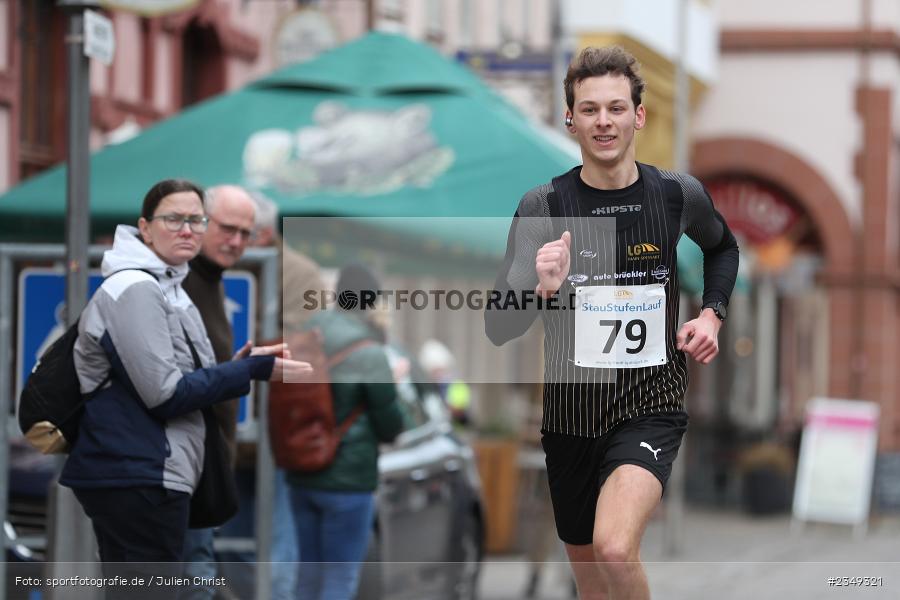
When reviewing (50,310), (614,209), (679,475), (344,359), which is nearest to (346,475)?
(344,359)

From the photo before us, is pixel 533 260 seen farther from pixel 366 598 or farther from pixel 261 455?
pixel 366 598

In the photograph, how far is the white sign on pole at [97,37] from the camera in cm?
741

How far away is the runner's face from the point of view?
17.5 ft

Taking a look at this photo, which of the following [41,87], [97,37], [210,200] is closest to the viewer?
[210,200]

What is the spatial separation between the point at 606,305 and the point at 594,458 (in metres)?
0.45

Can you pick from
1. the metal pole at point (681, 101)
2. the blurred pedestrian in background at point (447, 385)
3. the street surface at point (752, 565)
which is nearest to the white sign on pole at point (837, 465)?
the street surface at point (752, 565)

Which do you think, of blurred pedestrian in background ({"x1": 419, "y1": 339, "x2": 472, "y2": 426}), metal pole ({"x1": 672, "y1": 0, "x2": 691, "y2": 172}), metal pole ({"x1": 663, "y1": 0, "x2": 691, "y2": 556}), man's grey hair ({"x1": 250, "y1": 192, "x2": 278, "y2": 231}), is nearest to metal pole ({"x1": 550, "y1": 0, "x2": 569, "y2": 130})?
metal pole ({"x1": 663, "y1": 0, "x2": 691, "y2": 556})

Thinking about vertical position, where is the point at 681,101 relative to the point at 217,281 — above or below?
above

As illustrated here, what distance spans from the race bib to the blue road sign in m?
2.73

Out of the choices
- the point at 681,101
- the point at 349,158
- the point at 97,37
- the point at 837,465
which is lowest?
the point at 837,465

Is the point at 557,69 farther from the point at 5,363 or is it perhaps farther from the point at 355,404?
the point at 5,363

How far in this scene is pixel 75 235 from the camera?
7348mm

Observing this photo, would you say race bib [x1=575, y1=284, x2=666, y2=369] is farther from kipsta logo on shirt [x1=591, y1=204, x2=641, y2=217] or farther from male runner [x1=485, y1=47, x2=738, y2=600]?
kipsta logo on shirt [x1=591, y1=204, x2=641, y2=217]

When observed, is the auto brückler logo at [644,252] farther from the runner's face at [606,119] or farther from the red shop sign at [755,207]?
the red shop sign at [755,207]
